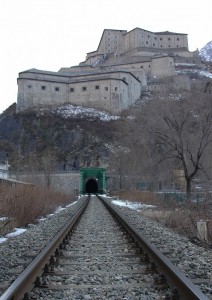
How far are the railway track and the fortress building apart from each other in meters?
78.7

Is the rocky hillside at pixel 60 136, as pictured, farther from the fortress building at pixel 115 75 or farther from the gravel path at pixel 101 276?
the gravel path at pixel 101 276

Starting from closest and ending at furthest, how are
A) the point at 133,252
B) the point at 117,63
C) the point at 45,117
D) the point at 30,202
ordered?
the point at 133,252 < the point at 30,202 < the point at 45,117 < the point at 117,63

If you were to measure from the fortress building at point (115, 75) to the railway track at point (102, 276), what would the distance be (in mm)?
78679

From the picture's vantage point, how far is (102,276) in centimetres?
452

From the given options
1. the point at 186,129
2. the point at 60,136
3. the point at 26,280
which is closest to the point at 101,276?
the point at 26,280

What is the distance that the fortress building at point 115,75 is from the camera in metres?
85.5

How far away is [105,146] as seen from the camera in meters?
70.3

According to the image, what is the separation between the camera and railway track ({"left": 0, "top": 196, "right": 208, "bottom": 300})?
3.58 metres

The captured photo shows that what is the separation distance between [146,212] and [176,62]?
101753 mm

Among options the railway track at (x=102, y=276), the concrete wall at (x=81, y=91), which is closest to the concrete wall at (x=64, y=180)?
the concrete wall at (x=81, y=91)

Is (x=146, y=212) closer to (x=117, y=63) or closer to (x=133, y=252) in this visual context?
(x=133, y=252)

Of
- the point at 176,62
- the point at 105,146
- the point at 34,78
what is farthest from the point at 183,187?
the point at 176,62

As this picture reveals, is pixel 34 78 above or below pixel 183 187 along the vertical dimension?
above

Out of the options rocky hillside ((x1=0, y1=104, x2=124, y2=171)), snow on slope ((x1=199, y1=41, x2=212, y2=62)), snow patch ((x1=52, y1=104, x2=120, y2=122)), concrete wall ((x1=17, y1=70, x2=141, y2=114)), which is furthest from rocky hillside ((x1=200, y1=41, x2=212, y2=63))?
rocky hillside ((x1=0, y1=104, x2=124, y2=171))
